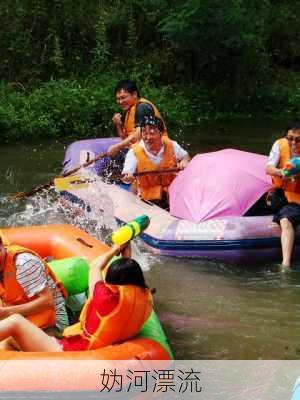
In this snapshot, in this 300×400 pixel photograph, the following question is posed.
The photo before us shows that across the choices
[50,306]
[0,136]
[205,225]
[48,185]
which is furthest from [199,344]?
[0,136]

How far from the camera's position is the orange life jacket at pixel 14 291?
2982mm

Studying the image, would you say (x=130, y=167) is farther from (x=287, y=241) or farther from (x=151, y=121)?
(x=287, y=241)

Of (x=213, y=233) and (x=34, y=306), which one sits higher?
(x=34, y=306)

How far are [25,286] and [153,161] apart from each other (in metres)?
2.41

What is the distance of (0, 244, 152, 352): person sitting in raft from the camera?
2.81 m

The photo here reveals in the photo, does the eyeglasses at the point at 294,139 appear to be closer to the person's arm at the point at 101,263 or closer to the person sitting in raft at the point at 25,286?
the person's arm at the point at 101,263

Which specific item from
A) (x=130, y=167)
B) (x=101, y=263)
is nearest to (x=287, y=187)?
(x=130, y=167)

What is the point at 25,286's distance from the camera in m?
3.02

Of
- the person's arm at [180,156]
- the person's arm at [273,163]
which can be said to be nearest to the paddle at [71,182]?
the person's arm at [180,156]

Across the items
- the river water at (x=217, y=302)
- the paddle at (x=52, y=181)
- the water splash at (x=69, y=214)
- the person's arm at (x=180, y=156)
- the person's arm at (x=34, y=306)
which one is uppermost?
the person's arm at (x=180, y=156)

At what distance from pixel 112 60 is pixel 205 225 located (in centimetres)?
751

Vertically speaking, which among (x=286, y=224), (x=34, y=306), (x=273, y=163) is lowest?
(x=286, y=224)

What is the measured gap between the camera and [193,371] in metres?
3.35

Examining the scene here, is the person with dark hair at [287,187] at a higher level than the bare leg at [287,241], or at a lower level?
higher
